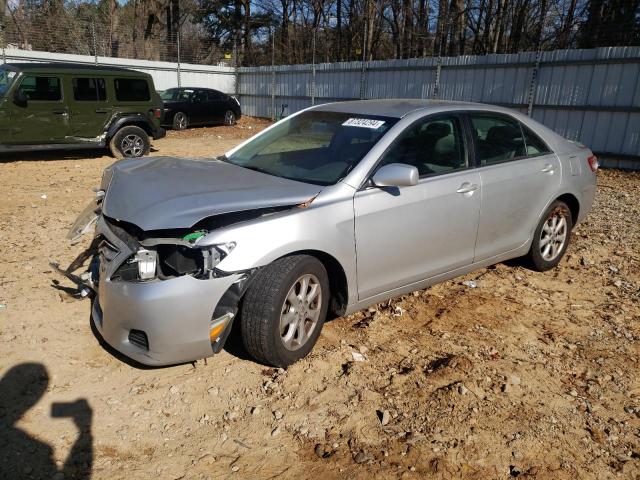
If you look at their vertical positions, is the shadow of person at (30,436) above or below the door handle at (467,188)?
below

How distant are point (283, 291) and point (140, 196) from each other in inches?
42.6

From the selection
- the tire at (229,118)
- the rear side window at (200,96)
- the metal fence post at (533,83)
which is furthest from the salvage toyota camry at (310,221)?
the tire at (229,118)

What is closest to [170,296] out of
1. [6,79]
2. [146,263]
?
[146,263]

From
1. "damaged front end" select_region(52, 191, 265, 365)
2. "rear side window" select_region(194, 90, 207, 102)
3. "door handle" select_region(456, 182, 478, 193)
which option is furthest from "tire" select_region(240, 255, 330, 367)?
"rear side window" select_region(194, 90, 207, 102)

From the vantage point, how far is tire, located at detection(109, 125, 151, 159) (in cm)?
1118

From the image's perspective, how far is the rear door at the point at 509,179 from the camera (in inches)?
170

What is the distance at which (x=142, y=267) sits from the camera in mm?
2918

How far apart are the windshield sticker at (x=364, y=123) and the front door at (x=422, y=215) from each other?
0.23m

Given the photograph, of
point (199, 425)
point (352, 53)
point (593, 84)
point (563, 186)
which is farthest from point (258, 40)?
point (199, 425)

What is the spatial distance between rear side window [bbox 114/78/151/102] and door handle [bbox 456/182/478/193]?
29.9 ft

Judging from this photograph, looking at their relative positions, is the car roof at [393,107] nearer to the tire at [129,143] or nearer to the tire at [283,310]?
the tire at [283,310]

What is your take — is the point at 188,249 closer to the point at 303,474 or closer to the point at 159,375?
the point at 159,375

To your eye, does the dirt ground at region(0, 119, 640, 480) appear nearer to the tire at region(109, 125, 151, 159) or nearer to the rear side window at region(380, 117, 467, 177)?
the rear side window at region(380, 117, 467, 177)

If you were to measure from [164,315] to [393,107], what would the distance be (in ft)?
8.07
